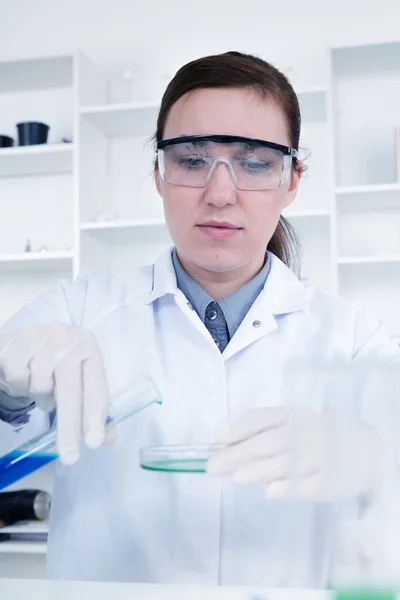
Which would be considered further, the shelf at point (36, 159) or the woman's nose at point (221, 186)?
the shelf at point (36, 159)

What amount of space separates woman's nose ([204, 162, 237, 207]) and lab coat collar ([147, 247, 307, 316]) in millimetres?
222

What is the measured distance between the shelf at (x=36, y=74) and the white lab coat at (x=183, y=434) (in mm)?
2074

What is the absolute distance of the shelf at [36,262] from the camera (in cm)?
306

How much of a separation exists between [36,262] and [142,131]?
2.66 feet

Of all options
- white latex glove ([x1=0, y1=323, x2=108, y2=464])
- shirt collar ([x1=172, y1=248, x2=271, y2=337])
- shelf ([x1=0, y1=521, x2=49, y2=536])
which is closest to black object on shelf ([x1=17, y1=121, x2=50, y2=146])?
shelf ([x1=0, y1=521, x2=49, y2=536])

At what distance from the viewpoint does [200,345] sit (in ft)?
4.33

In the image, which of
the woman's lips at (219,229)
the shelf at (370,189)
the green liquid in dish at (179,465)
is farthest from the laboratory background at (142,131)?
the green liquid in dish at (179,465)

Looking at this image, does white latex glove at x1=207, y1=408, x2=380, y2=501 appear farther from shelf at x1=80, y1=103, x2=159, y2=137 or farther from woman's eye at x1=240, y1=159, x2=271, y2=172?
shelf at x1=80, y1=103, x2=159, y2=137

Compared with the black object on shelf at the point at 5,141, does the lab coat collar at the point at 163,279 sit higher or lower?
lower

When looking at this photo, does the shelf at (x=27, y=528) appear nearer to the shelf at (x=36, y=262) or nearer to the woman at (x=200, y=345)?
the shelf at (x=36, y=262)

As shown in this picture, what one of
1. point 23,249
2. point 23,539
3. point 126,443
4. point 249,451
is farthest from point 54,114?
point 249,451

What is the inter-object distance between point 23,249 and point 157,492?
244 centimetres

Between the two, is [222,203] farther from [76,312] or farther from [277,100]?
[76,312]

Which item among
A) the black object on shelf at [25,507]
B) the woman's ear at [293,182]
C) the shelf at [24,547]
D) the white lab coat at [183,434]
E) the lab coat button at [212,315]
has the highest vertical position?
the woman's ear at [293,182]
